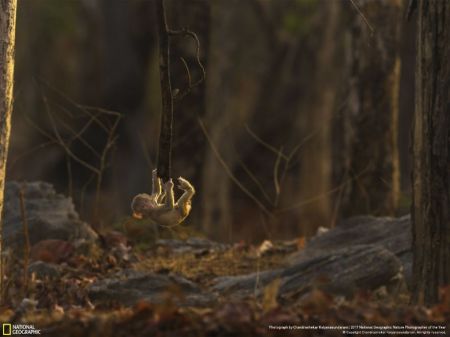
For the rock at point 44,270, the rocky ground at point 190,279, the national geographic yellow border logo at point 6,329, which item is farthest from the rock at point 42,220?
the national geographic yellow border logo at point 6,329

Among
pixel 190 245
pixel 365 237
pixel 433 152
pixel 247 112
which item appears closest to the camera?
pixel 433 152

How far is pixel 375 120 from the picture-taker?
1323 centimetres

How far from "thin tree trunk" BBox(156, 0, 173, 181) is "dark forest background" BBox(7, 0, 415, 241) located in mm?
5871

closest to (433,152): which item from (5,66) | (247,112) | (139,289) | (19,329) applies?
(139,289)

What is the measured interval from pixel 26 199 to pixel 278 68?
1654 cm

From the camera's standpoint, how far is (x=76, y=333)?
227 inches

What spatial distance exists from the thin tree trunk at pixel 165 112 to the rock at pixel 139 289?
2.01 metres

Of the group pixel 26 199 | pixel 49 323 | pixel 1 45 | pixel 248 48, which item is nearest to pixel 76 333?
pixel 49 323

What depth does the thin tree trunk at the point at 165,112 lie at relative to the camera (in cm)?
633

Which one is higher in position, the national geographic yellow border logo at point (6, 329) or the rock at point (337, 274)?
the national geographic yellow border logo at point (6, 329)

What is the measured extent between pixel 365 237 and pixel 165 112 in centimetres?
458

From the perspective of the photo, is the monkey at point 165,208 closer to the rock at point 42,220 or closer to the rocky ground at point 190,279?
the rocky ground at point 190,279

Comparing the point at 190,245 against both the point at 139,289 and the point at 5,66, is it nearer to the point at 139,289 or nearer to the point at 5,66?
the point at 139,289

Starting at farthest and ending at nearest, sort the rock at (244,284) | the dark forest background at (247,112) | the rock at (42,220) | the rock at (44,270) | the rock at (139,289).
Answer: the dark forest background at (247,112), the rock at (42,220), the rock at (44,270), the rock at (244,284), the rock at (139,289)
